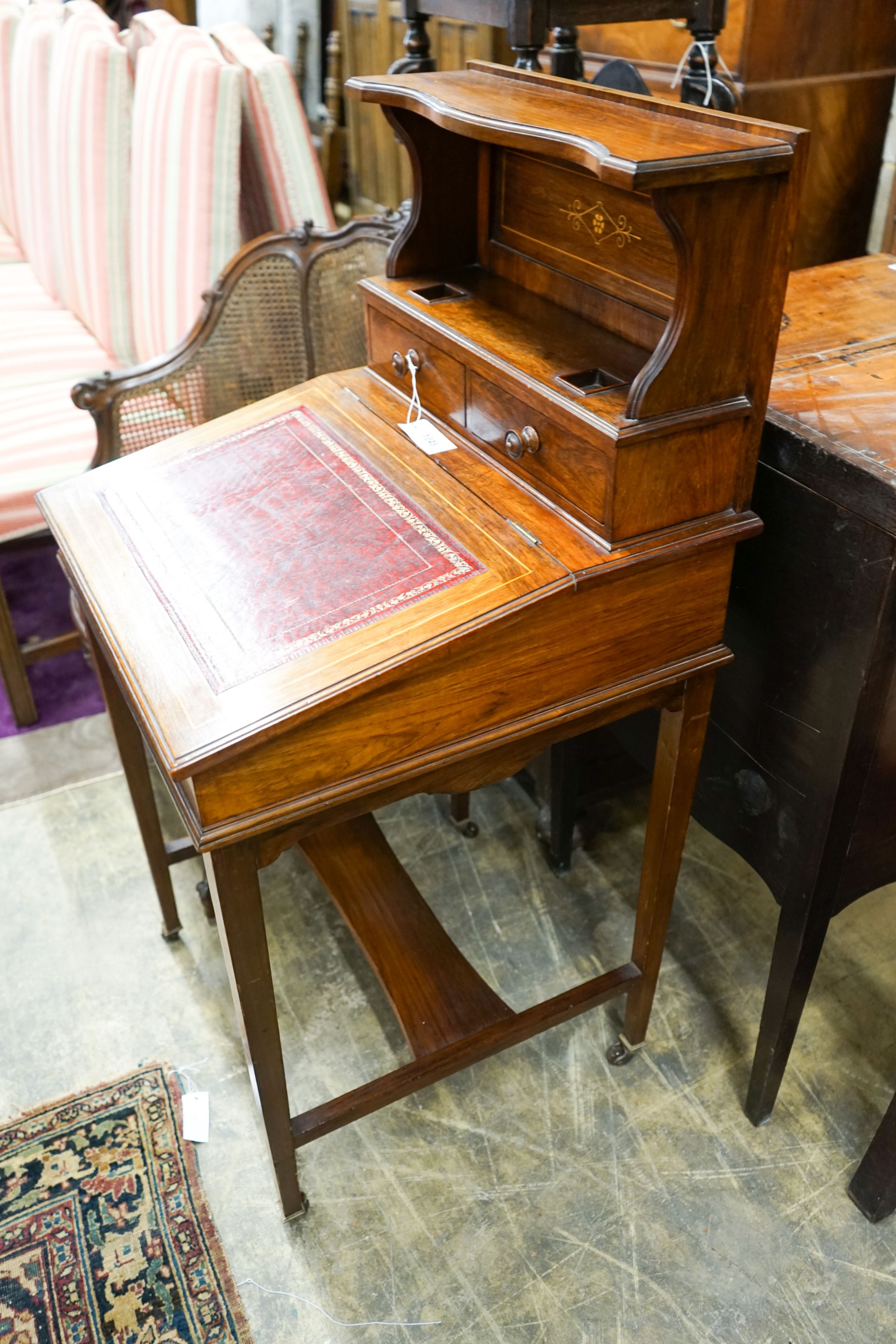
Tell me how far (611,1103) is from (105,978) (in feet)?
3.27

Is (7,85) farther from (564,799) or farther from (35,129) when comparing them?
(564,799)

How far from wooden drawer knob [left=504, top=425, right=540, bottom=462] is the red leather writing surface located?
14cm

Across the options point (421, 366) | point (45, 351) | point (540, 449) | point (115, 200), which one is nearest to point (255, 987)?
point (540, 449)

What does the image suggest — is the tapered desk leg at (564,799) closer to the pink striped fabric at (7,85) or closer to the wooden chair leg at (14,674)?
the wooden chair leg at (14,674)

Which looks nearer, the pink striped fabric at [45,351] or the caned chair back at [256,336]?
the caned chair back at [256,336]

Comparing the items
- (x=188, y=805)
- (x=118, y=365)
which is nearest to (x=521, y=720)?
(x=188, y=805)

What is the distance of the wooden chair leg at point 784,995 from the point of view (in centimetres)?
153

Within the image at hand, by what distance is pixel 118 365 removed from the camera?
3.22 meters

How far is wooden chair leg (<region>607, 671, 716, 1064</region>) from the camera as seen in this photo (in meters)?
1.48

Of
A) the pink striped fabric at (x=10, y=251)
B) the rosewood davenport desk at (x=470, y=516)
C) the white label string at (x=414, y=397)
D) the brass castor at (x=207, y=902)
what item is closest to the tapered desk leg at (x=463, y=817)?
the brass castor at (x=207, y=902)

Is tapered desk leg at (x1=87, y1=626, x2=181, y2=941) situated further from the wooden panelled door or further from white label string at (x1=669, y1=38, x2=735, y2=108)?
the wooden panelled door

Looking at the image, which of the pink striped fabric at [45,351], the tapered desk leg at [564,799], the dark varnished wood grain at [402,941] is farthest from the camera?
the pink striped fabric at [45,351]

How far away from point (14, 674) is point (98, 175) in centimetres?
160

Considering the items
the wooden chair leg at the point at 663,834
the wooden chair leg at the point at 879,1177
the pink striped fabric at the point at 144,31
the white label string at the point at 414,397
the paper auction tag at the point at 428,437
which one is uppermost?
the pink striped fabric at the point at 144,31
